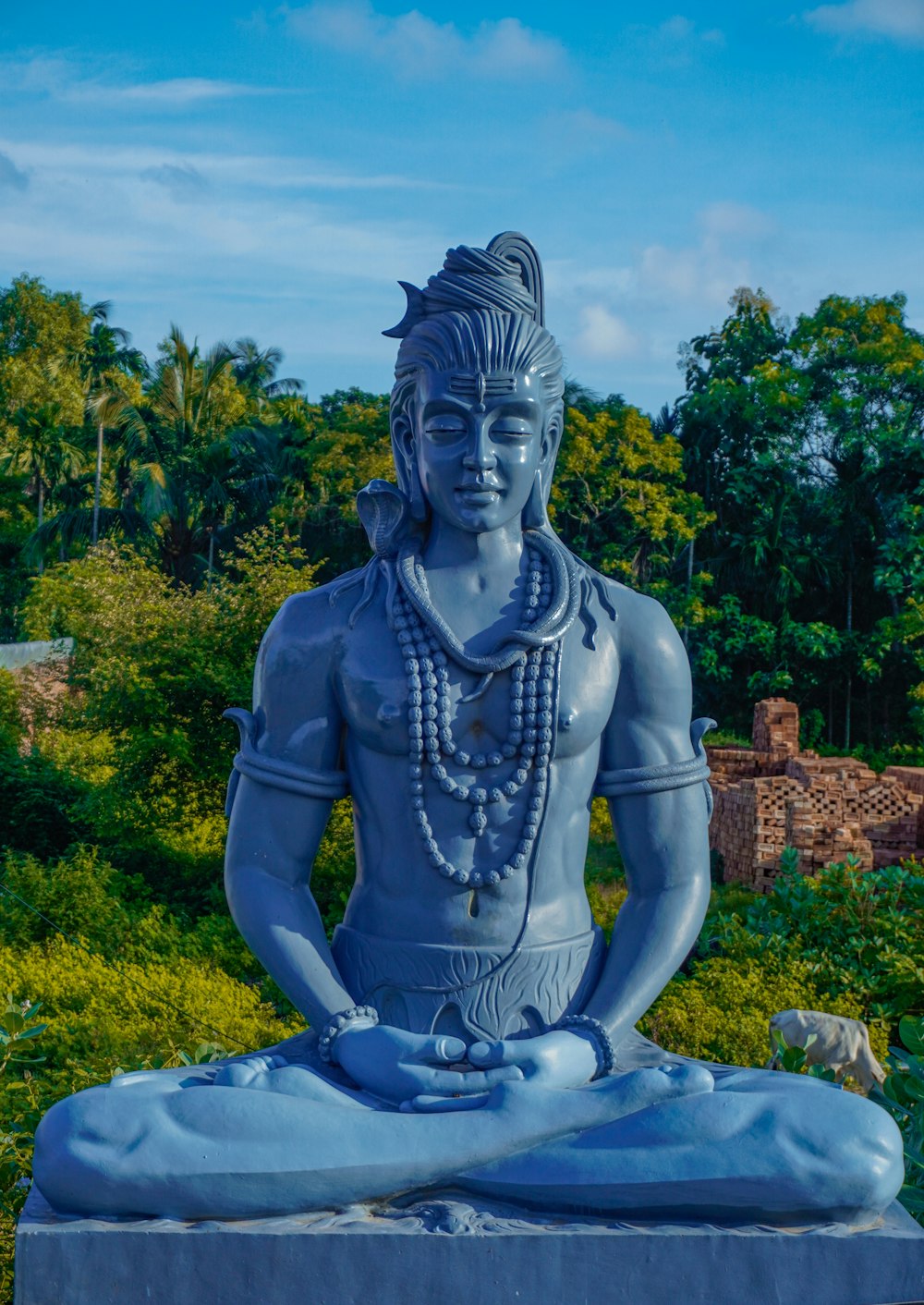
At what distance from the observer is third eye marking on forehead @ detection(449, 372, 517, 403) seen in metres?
2.98

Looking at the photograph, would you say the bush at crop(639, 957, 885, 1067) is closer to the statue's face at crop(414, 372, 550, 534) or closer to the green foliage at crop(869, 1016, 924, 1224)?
the green foliage at crop(869, 1016, 924, 1224)

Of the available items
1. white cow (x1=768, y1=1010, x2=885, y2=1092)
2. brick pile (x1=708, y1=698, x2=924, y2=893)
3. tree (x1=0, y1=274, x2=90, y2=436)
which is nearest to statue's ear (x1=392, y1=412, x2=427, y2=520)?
white cow (x1=768, y1=1010, x2=885, y2=1092)

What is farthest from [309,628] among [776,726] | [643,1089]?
[776,726]

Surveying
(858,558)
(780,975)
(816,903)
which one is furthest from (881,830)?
(858,558)

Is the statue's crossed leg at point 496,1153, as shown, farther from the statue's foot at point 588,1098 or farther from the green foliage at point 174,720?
the green foliage at point 174,720

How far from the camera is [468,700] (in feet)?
9.75

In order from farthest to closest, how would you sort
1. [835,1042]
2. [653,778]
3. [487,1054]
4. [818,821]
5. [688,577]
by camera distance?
[688,577]
[818,821]
[835,1042]
[653,778]
[487,1054]

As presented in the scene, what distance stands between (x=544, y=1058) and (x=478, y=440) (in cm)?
123

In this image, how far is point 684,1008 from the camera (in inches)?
281

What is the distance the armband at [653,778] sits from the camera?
3062mm

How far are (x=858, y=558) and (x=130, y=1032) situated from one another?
41.7 ft

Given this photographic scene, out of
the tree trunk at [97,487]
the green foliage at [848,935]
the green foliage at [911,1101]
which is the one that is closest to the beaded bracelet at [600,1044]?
the green foliage at [911,1101]

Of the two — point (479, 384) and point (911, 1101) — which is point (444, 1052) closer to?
point (479, 384)

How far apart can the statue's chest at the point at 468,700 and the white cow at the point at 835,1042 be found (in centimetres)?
379
